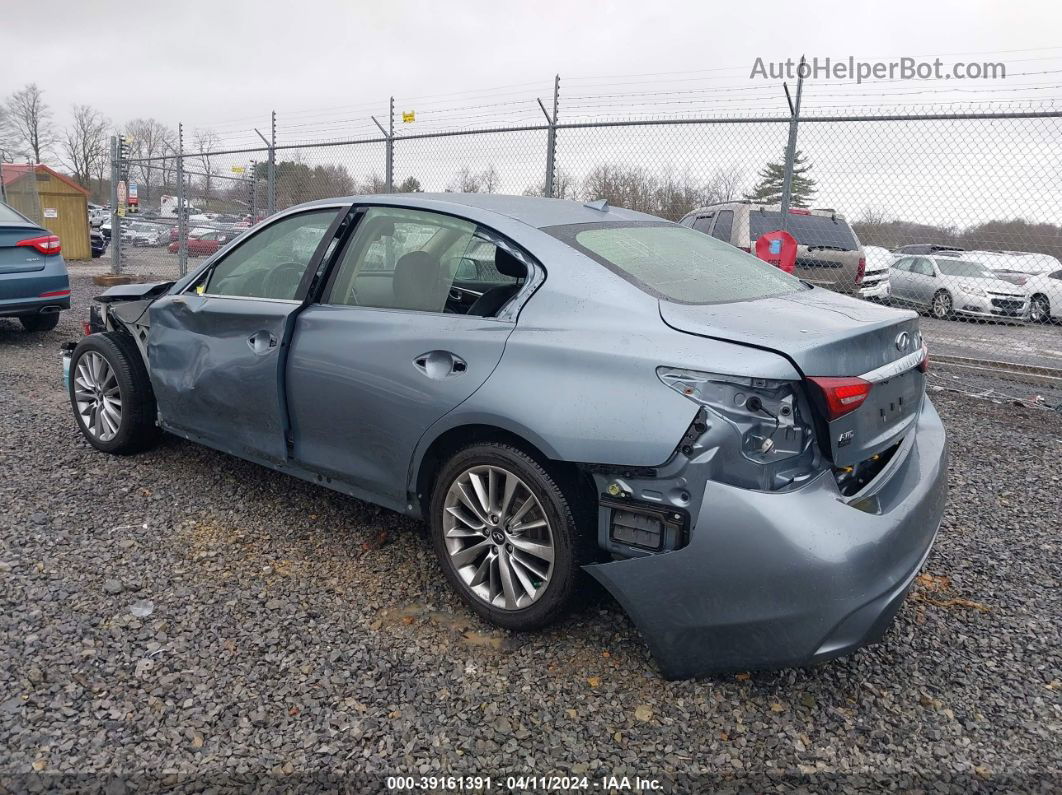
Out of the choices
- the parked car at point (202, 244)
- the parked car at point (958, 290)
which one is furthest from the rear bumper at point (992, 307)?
the parked car at point (202, 244)

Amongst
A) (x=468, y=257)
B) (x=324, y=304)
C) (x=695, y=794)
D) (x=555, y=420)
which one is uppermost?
(x=468, y=257)

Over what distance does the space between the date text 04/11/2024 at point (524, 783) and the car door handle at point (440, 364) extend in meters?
1.29

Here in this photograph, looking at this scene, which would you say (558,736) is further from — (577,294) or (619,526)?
(577,294)

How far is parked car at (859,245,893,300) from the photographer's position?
12344mm

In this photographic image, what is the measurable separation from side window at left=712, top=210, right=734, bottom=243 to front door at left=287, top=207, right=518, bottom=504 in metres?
6.97

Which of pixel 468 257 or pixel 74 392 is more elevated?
pixel 468 257

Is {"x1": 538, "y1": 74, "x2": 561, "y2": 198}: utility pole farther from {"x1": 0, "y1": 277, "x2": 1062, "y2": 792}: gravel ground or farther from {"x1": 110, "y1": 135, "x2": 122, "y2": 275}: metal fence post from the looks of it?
{"x1": 110, "y1": 135, "x2": 122, "y2": 275}: metal fence post

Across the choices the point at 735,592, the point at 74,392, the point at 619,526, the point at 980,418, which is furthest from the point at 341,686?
the point at 980,418

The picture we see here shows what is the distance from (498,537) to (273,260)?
6.07 feet

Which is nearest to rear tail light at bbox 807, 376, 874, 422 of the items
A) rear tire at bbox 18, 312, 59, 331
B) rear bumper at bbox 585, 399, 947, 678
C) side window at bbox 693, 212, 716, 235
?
rear bumper at bbox 585, 399, 947, 678

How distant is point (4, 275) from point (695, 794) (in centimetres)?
760

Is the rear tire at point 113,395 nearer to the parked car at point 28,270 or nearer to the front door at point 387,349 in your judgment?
the front door at point 387,349

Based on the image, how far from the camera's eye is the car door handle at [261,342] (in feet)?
11.2

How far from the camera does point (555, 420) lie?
2.50 metres
